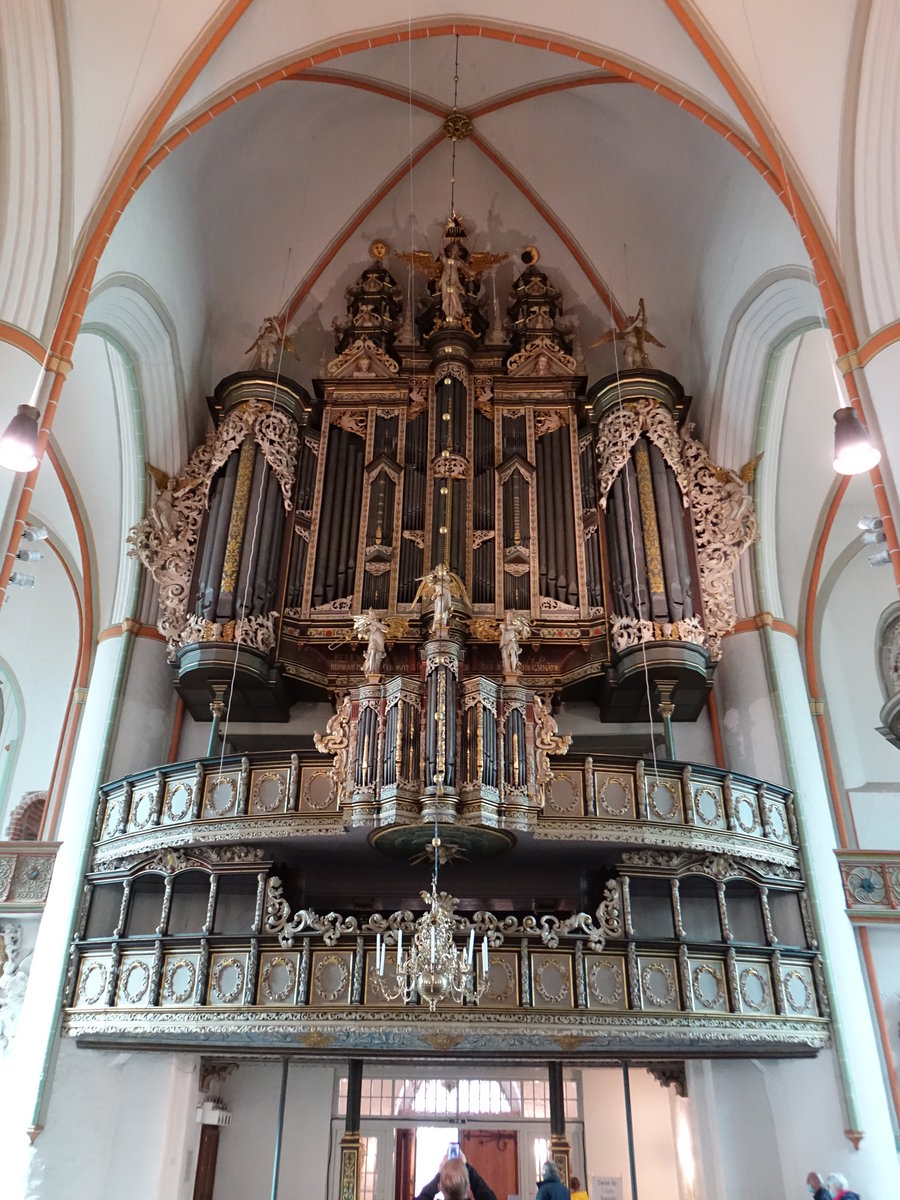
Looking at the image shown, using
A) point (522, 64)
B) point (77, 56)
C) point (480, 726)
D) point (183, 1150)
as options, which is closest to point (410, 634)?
point (480, 726)

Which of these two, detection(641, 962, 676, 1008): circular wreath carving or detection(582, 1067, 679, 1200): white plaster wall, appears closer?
detection(641, 962, 676, 1008): circular wreath carving

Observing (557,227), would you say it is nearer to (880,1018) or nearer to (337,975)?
(337,975)

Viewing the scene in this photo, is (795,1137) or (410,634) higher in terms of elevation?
(410,634)

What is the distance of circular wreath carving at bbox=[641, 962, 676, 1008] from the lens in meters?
9.74

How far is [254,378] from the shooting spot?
13797 mm

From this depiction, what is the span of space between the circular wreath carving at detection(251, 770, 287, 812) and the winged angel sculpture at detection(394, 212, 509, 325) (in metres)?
7.64

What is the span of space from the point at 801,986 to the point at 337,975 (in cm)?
506

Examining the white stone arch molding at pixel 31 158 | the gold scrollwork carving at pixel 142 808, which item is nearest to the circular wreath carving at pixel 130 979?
the gold scrollwork carving at pixel 142 808

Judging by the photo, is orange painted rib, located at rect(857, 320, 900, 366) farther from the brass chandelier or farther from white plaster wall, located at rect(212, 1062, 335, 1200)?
white plaster wall, located at rect(212, 1062, 335, 1200)

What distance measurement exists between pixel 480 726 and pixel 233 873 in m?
3.42

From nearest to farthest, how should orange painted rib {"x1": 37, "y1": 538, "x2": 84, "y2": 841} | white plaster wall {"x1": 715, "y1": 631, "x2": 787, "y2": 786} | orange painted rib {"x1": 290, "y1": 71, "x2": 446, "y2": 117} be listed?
white plaster wall {"x1": 715, "y1": 631, "x2": 787, "y2": 786}, orange painted rib {"x1": 290, "y1": 71, "x2": 446, "y2": 117}, orange painted rib {"x1": 37, "y1": 538, "x2": 84, "y2": 841}

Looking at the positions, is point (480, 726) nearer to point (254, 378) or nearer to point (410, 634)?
point (410, 634)

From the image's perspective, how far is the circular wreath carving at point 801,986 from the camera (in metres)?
10.2

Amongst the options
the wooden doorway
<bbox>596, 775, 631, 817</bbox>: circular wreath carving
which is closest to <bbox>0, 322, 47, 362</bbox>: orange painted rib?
<bbox>596, 775, 631, 817</bbox>: circular wreath carving
